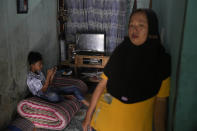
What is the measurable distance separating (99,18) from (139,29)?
13.3 ft

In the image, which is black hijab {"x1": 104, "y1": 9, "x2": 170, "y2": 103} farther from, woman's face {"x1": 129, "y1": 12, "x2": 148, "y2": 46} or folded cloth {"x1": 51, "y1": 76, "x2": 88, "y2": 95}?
folded cloth {"x1": 51, "y1": 76, "x2": 88, "y2": 95}

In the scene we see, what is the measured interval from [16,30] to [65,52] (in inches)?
74.8

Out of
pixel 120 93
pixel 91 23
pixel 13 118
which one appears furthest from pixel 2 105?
Answer: pixel 91 23

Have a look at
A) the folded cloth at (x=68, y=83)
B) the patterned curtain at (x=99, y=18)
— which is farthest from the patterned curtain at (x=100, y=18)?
the folded cloth at (x=68, y=83)

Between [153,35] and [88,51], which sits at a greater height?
[153,35]

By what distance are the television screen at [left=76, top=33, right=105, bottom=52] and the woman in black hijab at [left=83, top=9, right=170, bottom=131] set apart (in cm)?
371

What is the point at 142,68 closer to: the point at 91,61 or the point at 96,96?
the point at 96,96

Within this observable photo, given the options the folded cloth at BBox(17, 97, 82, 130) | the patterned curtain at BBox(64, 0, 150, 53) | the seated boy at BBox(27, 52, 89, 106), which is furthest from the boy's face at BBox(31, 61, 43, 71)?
the patterned curtain at BBox(64, 0, 150, 53)

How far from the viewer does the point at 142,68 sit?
3.52 ft

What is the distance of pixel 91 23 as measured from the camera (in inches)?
200

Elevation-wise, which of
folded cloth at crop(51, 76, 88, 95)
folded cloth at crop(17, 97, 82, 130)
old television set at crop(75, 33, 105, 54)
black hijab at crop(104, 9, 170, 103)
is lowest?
folded cloth at crop(17, 97, 82, 130)

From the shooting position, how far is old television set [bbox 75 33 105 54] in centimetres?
491

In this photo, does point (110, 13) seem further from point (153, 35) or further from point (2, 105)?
point (153, 35)

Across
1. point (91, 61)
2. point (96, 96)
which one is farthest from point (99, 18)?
point (96, 96)
